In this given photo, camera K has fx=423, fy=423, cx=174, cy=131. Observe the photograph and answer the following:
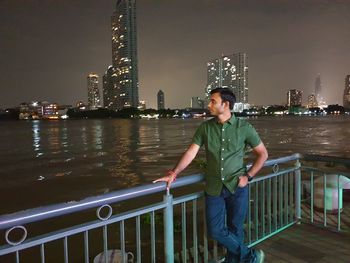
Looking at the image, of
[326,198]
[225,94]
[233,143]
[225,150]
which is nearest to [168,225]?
[225,150]

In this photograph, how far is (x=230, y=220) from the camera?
14.8 ft

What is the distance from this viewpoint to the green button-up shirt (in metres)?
4.26

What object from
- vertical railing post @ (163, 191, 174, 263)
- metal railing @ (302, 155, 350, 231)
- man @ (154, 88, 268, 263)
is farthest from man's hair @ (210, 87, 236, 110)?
metal railing @ (302, 155, 350, 231)

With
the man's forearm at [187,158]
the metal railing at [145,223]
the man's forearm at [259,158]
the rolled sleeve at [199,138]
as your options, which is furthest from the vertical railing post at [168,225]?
the man's forearm at [259,158]

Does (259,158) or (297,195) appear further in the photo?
(297,195)

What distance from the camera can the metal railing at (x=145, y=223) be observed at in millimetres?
3221

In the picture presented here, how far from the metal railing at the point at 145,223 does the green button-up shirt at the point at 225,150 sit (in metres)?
0.30

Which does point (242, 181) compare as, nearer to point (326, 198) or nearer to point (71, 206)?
point (71, 206)

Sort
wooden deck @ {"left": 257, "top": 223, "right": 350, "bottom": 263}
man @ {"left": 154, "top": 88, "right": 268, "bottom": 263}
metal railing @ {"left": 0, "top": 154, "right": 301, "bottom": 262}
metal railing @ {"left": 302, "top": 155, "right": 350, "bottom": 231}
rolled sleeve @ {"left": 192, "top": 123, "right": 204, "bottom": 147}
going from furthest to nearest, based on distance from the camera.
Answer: metal railing @ {"left": 302, "top": 155, "right": 350, "bottom": 231} → wooden deck @ {"left": 257, "top": 223, "right": 350, "bottom": 263} → rolled sleeve @ {"left": 192, "top": 123, "right": 204, "bottom": 147} → man @ {"left": 154, "top": 88, "right": 268, "bottom": 263} → metal railing @ {"left": 0, "top": 154, "right": 301, "bottom": 262}

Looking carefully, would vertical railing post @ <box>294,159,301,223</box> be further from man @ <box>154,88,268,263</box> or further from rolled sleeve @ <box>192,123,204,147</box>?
rolled sleeve @ <box>192,123,204,147</box>

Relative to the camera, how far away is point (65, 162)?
89.1 feet

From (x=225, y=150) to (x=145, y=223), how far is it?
6.73 m

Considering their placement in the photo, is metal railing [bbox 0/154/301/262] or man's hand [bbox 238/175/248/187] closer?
metal railing [bbox 0/154/301/262]

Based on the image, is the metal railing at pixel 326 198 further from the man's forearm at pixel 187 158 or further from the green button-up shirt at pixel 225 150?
the man's forearm at pixel 187 158
